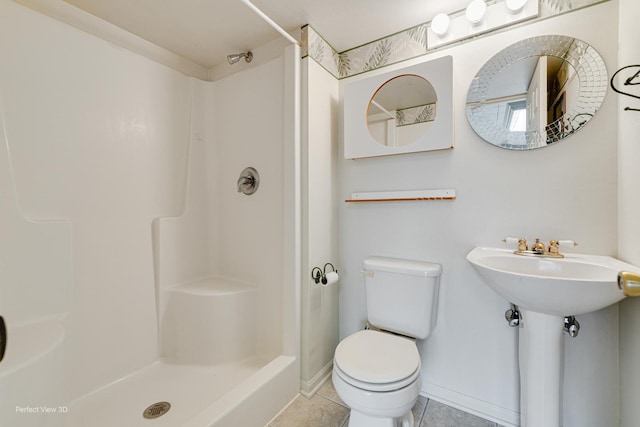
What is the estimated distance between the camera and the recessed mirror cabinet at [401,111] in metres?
1.41

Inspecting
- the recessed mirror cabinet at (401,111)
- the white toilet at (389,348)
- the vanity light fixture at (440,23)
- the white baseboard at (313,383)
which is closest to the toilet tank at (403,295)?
the white toilet at (389,348)

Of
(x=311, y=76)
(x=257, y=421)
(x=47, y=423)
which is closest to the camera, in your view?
(x=47, y=423)

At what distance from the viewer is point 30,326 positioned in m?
1.18

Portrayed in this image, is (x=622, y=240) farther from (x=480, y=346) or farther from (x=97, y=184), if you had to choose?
(x=97, y=184)

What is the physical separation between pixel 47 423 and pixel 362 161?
1930mm

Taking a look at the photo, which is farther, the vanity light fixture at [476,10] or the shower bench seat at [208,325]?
the shower bench seat at [208,325]

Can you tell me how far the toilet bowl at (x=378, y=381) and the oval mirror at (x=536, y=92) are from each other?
3.85 feet

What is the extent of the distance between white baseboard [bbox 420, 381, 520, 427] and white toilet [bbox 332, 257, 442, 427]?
34 cm

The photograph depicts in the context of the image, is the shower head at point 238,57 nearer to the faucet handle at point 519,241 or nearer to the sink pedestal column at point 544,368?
the faucet handle at point 519,241

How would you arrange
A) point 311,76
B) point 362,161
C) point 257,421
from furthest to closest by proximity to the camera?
point 362,161 → point 311,76 → point 257,421

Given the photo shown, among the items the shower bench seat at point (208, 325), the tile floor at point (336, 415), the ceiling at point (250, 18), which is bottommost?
the tile floor at point (336, 415)

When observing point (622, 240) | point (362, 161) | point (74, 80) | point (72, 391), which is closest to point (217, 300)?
point (72, 391)

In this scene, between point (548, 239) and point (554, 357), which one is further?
point (548, 239)

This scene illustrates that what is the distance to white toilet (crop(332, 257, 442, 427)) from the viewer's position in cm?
102
